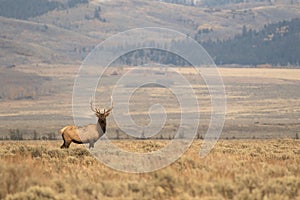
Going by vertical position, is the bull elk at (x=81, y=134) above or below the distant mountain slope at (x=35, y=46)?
above

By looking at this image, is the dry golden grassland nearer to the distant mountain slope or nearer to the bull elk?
the bull elk

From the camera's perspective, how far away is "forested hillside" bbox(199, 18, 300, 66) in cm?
16712

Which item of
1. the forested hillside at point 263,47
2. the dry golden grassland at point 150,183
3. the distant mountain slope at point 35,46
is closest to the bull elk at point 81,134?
the dry golden grassland at point 150,183

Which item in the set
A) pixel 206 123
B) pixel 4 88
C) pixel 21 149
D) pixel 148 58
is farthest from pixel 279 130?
pixel 148 58

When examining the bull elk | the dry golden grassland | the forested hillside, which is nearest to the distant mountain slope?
the forested hillside

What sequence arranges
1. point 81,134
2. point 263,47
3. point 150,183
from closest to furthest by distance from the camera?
point 150,183, point 81,134, point 263,47

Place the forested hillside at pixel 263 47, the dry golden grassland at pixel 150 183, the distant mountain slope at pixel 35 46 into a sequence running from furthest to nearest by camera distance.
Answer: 1. the forested hillside at pixel 263 47
2. the distant mountain slope at pixel 35 46
3. the dry golden grassland at pixel 150 183

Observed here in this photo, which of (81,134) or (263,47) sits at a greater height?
(81,134)

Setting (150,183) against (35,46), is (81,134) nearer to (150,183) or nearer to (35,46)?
(150,183)

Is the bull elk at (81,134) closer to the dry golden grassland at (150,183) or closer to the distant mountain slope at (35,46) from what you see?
the dry golden grassland at (150,183)

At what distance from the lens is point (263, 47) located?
586ft

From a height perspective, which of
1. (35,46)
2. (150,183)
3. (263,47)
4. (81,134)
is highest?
(150,183)

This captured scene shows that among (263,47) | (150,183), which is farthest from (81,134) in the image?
(263,47)

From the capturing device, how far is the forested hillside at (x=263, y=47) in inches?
6580
